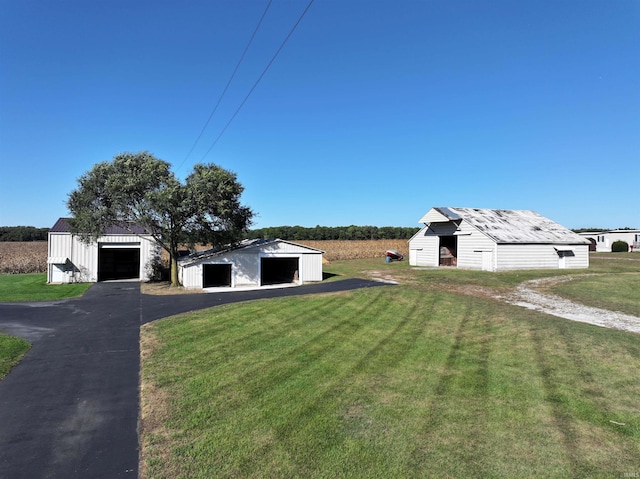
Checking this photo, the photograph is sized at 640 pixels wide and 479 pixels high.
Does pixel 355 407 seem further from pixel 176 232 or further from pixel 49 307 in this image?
pixel 176 232

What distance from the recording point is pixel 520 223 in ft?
111

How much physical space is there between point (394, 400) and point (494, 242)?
83.7ft

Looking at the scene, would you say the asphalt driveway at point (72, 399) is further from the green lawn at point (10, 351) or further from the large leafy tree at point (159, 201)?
the large leafy tree at point (159, 201)

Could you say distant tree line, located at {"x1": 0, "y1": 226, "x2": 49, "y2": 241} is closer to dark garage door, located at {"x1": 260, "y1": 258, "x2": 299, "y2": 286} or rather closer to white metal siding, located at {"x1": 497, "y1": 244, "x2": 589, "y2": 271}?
dark garage door, located at {"x1": 260, "y1": 258, "x2": 299, "y2": 286}

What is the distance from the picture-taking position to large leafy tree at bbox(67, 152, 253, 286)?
71.7 feet

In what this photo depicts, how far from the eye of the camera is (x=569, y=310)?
43.6 feet

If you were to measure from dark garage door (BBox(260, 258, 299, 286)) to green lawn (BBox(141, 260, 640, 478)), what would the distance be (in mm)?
15128

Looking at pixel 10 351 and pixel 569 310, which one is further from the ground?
pixel 569 310

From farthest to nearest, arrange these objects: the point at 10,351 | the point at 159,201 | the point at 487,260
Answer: the point at 487,260
the point at 159,201
the point at 10,351

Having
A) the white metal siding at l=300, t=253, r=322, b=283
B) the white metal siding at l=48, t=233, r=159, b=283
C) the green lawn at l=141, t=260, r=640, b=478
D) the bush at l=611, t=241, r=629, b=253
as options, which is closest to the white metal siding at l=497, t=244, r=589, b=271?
the white metal siding at l=300, t=253, r=322, b=283

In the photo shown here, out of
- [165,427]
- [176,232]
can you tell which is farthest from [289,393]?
[176,232]

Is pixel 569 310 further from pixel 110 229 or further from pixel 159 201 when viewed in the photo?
pixel 110 229

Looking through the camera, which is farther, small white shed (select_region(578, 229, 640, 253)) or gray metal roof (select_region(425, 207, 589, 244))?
small white shed (select_region(578, 229, 640, 253))

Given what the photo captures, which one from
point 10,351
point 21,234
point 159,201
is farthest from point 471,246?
point 21,234
